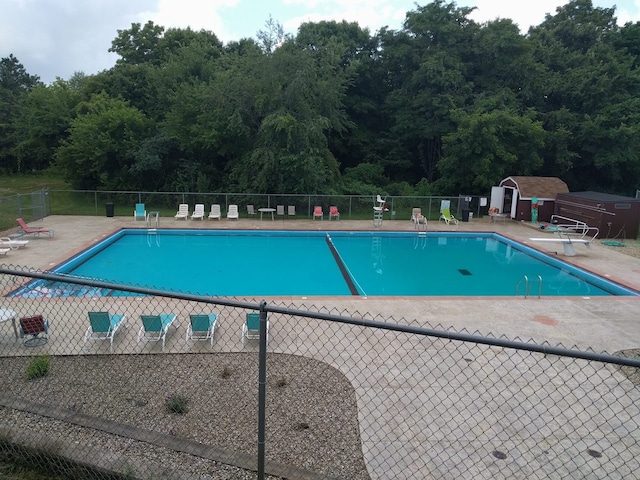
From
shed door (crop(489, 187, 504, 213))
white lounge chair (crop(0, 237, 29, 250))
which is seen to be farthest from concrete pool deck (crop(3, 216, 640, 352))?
shed door (crop(489, 187, 504, 213))

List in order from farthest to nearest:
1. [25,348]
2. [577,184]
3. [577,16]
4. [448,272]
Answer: [577,16], [577,184], [448,272], [25,348]

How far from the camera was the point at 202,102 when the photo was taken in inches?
949

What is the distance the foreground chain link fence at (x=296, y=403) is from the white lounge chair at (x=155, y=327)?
0.03 m

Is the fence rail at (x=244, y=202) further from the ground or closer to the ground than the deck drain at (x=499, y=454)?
further from the ground

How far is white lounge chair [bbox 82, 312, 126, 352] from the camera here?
7.11 metres

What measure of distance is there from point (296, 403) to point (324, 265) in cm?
976

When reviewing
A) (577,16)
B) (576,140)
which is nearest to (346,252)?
(576,140)

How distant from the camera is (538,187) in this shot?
2216 centimetres

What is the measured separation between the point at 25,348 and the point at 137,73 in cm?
2846

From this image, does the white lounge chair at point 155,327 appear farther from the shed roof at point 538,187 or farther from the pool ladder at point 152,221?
the shed roof at point 538,187

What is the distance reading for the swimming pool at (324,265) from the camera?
1274cm

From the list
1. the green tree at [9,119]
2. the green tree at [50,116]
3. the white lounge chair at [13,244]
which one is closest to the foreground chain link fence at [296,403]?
the white lounge chair at [13,244]

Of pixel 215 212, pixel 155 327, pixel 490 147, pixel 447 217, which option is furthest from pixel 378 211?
pixel 155 327

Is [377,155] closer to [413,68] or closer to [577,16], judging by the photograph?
[413,68]
